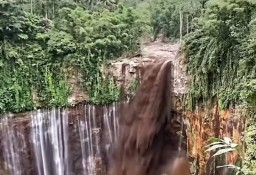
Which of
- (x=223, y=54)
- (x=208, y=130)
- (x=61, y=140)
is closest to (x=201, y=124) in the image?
(x=208, y=130)

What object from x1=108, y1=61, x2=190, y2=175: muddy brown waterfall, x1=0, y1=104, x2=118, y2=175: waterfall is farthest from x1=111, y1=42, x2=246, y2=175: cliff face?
x1=108, y1=61, x2=190, y2=175: muddy brown waterfall

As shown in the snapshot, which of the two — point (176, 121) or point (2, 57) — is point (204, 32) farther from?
point (2, 57)

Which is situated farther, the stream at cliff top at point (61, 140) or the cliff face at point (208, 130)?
the stream at cliff top at point (61, 140)

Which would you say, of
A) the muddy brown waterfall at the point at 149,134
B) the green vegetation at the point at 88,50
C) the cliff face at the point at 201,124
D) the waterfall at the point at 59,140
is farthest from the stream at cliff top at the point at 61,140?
the muddy brown waterfall at the point at 149,134

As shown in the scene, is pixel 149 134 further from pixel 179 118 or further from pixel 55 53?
pixel 55 53

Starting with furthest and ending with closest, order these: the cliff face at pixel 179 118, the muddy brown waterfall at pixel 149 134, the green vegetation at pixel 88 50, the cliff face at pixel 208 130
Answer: the green vegetation at pixel 88 50
the cliff face at pixel 179 118
the cliff face at pixel 208 130
the muddy brown waterfall at pixel 149 134

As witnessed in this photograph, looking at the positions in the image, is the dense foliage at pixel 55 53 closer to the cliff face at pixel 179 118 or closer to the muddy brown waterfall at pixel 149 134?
the cliff face at pixel 179 118
